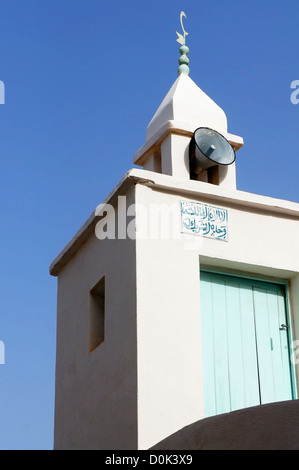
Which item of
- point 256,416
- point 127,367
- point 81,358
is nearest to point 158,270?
point 127,367

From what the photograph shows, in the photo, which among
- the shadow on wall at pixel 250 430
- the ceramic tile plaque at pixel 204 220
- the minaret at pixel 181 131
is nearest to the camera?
the shadow on wall at pixel 250 430

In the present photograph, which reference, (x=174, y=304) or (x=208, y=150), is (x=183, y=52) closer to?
(x=208, y=150)

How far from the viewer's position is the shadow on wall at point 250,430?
576cm

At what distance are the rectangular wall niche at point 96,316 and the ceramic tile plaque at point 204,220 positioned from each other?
115 cm

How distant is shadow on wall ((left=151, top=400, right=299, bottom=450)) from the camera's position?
227 inches

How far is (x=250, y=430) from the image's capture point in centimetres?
602

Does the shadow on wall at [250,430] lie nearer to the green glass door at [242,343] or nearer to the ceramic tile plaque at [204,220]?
the green glass door at [242,343]

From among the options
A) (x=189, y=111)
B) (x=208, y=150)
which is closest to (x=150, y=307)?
(x=208, y=150)

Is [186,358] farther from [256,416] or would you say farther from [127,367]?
[256,416]

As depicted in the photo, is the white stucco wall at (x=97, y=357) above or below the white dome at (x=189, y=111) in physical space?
below

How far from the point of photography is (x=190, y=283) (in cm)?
938

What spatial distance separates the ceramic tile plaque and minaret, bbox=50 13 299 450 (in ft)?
0.04

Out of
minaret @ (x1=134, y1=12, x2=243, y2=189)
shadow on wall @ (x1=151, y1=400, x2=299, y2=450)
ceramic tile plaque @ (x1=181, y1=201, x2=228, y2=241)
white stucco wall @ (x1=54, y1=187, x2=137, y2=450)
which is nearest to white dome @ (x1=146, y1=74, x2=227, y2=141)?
minaret @ (x1=134, y1=12, x2=243, y2=189)

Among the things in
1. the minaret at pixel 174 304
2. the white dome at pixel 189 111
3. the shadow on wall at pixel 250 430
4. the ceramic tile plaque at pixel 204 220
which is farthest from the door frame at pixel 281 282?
the shadow on wall at pixel 250 430
